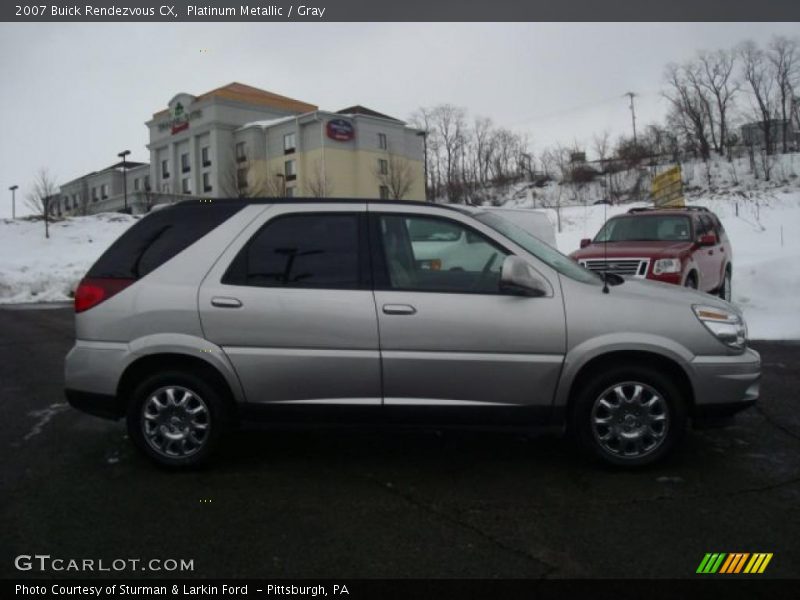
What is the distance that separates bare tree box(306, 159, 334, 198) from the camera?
5241 cm

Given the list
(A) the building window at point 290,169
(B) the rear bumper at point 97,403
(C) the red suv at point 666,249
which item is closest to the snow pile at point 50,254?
(C) the red suv at point 666,249

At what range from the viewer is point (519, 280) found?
4082 mm

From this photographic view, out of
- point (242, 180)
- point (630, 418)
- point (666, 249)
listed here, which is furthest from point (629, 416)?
point (242, 180)

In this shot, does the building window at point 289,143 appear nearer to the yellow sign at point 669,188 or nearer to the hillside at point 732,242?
the hillside at point 732,242

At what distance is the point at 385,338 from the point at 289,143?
58.4 metres

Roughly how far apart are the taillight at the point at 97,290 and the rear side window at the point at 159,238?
39 millimetres

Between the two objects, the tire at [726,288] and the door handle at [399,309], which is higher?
the door handle at [399,309]

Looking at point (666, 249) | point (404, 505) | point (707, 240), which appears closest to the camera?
point (404, 505)

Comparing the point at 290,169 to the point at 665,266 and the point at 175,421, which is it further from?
the point at 175,421

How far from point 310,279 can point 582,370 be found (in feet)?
5.96

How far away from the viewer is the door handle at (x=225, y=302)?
4258mm

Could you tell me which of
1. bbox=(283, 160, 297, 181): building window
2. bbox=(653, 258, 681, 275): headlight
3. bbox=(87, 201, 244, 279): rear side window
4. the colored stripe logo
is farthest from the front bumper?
bbox=(283, 160, 297, 181): building window

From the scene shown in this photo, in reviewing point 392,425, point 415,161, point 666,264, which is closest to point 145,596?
point 392,425

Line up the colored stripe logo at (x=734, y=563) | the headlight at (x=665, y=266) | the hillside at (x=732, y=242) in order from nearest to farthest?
the colored stripe logo at (x=734, y=563), the headlight at (x=665, y=266), the hillside at (x=732, y=242)
